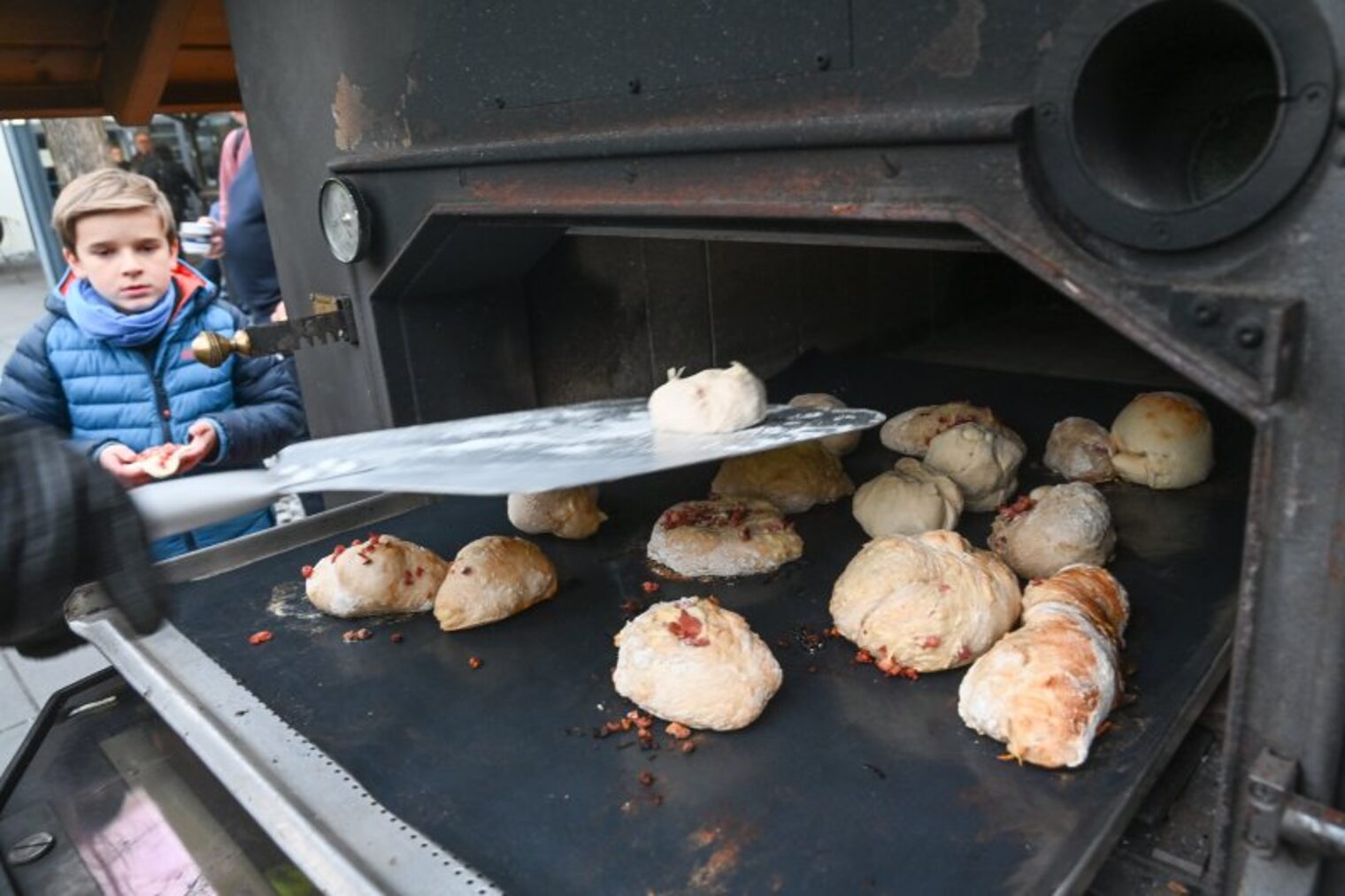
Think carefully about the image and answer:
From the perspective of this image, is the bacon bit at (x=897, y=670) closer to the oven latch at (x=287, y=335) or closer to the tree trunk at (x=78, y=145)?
the oven latch at (x=287, y=335)

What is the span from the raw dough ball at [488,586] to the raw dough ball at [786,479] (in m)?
0.61

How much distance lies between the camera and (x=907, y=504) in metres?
2.12

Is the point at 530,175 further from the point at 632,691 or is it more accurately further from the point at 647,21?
the point at 632,691

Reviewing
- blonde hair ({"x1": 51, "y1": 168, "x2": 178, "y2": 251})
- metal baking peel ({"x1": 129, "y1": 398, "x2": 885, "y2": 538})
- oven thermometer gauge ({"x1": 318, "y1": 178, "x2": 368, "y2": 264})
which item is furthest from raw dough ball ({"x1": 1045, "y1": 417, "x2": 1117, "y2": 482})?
blonde hair ({"x1": 51, "y1": 168, "x2": 178, "y2": 251})

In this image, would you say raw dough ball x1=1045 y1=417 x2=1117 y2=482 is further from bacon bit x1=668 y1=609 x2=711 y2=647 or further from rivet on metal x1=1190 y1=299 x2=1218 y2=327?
rivet on metal x1=1190 y1=299 x2=1218 y2=327

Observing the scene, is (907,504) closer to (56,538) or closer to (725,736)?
(725,736)

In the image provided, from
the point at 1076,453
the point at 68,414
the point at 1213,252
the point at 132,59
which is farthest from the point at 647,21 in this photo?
the point at 132,59

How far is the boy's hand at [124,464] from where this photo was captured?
87.7 inches

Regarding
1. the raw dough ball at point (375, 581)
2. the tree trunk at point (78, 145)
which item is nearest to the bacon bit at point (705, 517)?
the raw dough ball at point (375, 581)

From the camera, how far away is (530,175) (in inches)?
70.1

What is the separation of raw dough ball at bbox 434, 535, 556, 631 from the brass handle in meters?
0.80

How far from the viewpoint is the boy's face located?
95.3 inches

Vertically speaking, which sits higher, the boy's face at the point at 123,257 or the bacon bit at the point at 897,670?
the boy's face at the point at 123,257

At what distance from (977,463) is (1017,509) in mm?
194
